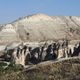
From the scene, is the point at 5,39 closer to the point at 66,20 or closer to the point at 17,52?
the point at 66,20

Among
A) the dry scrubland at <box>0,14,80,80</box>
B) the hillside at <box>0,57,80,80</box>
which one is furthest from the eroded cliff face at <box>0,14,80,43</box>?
the hillside at <box>0,57,80,80</box>

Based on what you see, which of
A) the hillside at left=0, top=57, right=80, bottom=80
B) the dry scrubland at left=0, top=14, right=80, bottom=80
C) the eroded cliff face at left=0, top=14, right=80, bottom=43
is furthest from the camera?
the eroded cliff face at left=0, top=14, right=80, bottom=43

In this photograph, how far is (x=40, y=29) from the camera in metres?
128

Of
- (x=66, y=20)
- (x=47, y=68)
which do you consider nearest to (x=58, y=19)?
(x=66, y=20)

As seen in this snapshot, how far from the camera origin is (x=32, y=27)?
128125 millimetres

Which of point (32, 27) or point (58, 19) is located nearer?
point (32, 27)

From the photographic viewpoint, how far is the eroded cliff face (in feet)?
401

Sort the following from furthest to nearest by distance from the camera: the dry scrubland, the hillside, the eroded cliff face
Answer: the eroded cliff face, the dry scrubland, the hillside

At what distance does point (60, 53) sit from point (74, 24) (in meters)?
64.3

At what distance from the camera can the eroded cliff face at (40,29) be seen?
12224cm

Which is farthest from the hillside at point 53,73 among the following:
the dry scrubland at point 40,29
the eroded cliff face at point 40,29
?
the eroded cliff face at point 40,29

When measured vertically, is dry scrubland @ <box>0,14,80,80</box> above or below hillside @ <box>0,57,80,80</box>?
above

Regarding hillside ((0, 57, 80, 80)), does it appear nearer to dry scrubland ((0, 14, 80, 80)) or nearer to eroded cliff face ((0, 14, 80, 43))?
dry scrubland ((0, 14, 80, 80))

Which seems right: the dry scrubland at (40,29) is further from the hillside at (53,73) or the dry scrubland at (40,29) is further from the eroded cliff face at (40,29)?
the hillside at (53,73)
